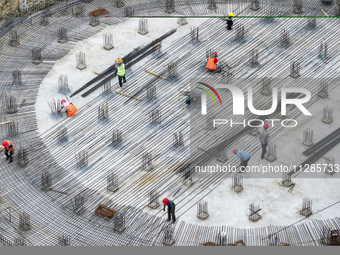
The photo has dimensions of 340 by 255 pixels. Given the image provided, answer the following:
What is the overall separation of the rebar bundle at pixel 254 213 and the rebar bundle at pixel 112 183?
8039 millimetres

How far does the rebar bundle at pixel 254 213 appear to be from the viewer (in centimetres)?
7225

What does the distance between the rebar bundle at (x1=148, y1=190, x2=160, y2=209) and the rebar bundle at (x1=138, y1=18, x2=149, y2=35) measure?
56.8 feet

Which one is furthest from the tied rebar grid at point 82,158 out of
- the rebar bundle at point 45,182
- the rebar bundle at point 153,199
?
the rebar bundle at point 153,199

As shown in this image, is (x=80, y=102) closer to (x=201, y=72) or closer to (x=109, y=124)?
(x=109, y=124)

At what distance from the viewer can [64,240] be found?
7025 cm

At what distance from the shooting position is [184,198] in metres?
74.2

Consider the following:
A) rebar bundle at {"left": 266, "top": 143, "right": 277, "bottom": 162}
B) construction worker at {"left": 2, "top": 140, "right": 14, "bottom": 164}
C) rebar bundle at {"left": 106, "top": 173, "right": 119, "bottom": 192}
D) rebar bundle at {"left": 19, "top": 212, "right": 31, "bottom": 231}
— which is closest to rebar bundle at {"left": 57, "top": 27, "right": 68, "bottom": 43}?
construction worker at {"left": 2, "top": 140, "right": 14, "bottom": 164}

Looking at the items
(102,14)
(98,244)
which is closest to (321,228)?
(98,244)

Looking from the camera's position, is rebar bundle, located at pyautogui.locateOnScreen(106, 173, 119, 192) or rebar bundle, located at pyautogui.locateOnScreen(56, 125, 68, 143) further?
rebar bundle, located at pyautogui.locateOnScreen(56, 125, 68, 143)

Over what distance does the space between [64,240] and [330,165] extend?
16.8 m

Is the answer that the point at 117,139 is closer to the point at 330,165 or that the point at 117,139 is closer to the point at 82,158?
the point at 82,158

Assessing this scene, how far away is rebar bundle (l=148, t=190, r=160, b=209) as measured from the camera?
73.5 metres

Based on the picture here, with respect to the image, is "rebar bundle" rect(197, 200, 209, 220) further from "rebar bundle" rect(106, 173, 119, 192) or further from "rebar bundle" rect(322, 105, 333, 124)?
"rebar bundle" rect(322, 105, 333, 124)

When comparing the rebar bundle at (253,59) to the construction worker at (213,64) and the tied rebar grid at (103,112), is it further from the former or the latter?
the tied rebar grid at (103,112)
